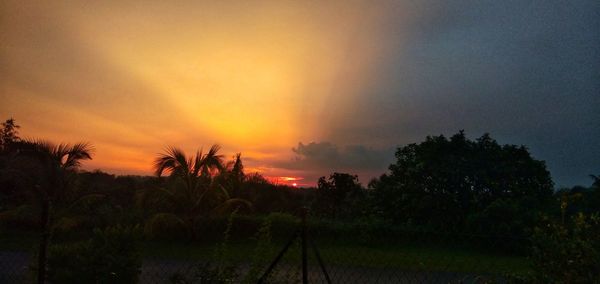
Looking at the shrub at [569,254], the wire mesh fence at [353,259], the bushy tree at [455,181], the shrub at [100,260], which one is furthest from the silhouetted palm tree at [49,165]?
the bushy tree at [455,181]

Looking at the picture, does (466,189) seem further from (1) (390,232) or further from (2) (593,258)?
(2) (593,258)

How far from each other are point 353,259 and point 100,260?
957 centimetres

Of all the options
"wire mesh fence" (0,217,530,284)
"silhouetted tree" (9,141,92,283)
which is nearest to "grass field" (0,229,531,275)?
"wire mesh fence" (0,217,530,284)

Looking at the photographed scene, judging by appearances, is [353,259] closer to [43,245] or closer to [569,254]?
[569,254]

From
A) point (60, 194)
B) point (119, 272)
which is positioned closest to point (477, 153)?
point (60, 194)

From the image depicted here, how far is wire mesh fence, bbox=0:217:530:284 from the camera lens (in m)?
10.1

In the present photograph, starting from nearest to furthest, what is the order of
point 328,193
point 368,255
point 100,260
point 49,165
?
point 100,260
point 49,165
point 368,255
point 328,193

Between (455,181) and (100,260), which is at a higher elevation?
(455,181)

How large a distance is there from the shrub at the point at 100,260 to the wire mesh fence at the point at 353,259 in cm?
51

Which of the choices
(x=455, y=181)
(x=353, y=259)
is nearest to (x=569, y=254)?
(x=353, y=259)

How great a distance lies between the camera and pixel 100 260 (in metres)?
5.84

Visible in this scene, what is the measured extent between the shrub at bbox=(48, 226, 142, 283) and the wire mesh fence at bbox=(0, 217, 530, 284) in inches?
20.1

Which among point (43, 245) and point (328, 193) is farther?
point (328, 193)

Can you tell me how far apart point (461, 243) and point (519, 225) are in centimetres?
230
